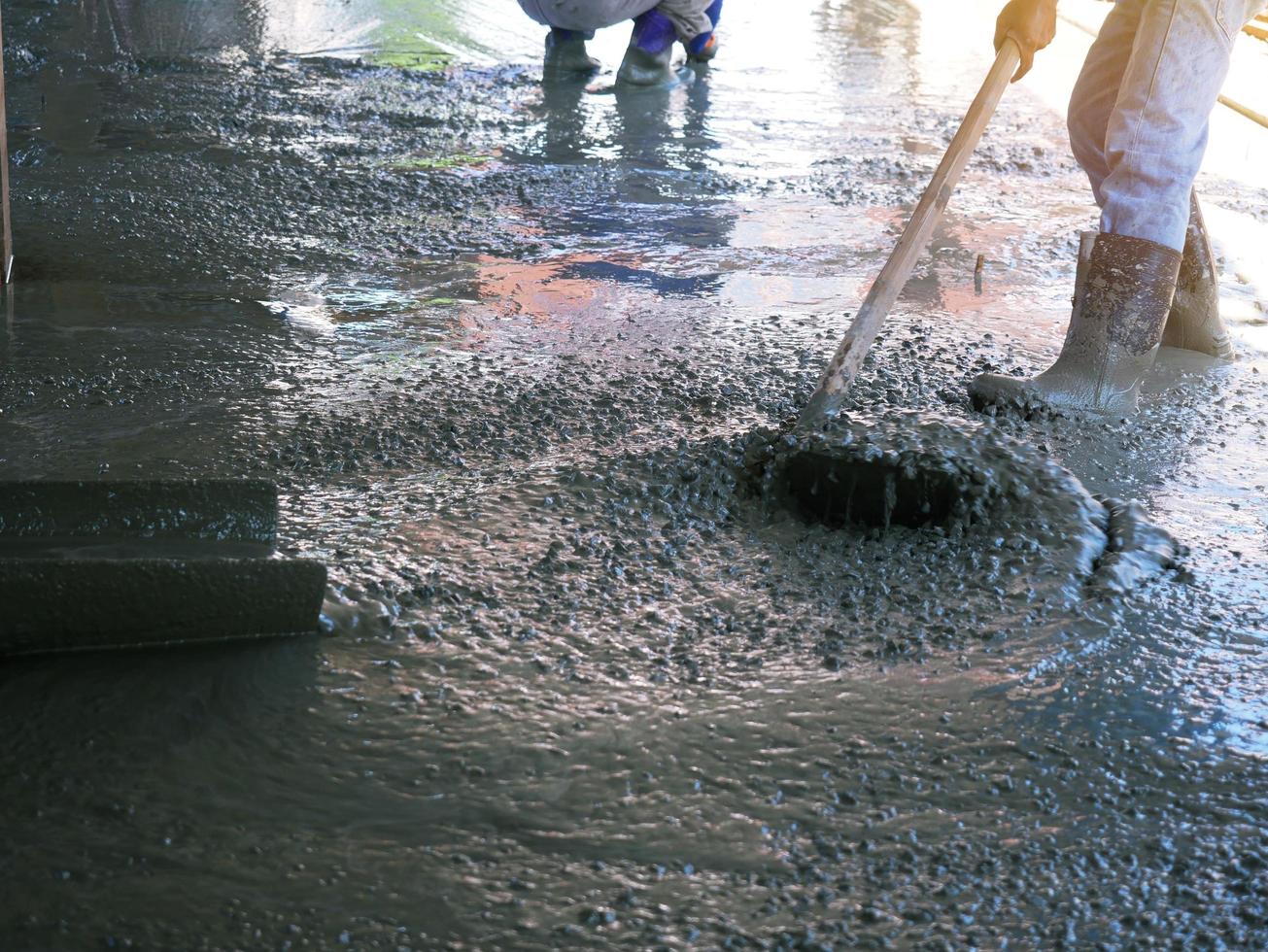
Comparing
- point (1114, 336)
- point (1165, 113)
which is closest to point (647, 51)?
point (1165, 113)

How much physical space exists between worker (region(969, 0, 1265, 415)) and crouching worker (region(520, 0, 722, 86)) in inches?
124

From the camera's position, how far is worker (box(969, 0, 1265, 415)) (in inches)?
107

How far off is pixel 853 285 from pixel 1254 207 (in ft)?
5.98

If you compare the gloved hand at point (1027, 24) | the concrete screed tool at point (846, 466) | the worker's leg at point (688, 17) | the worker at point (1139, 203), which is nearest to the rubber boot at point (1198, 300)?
the worker at point (1139, 203)

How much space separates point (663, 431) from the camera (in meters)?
2.56

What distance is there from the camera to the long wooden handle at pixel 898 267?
8.32 ft

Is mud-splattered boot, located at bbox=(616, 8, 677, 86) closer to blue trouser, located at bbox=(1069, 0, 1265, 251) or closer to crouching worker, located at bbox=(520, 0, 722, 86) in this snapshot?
crouching worker, located at bbox=(520, 0, 722, 86)

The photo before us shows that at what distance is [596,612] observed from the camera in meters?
1.92

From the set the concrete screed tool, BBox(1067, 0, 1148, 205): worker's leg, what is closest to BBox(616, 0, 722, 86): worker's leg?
BBox(1067, 0, 1148, 205): worker's leg

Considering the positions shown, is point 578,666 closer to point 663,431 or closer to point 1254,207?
point 663,431

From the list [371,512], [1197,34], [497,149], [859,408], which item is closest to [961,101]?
[497,149]

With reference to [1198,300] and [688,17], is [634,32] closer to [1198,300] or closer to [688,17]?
[688,17]

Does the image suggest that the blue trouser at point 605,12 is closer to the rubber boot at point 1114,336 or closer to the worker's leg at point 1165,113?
the worker's leg at point 1165,113

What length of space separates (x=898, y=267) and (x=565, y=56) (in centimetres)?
372
